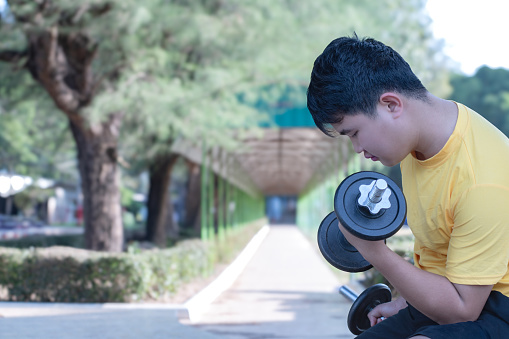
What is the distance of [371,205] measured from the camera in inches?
79.3

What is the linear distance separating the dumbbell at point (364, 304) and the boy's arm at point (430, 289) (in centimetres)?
74

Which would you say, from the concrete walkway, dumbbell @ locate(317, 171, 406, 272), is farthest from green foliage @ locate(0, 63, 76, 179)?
dumbbell @ locate(317, 171, 406, 272)

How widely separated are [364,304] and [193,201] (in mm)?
23975

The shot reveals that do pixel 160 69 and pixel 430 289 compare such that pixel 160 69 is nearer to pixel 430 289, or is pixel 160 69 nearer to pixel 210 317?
pixel 210 317

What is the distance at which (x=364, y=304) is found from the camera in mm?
2832

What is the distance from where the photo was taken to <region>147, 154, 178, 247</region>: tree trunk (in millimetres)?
19141

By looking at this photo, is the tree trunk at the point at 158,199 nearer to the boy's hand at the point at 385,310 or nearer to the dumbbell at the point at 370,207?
the boy's hand at the point at 385,310

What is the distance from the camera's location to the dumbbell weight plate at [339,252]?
2.51m

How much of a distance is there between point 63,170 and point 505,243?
44133 millimetres

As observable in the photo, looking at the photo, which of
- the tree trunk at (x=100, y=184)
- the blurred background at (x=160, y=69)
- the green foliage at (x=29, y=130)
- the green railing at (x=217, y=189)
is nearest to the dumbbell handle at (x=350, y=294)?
the blurred background at (x=160, y=69)

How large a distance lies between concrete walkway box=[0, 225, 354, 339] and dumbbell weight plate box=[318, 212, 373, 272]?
396 centimetres

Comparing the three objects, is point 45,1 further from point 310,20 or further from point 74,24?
point 310,20

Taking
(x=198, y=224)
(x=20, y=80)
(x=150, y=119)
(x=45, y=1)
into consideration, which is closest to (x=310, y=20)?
(x=150, y=119)

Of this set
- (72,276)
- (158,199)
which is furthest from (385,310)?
(158,199)
